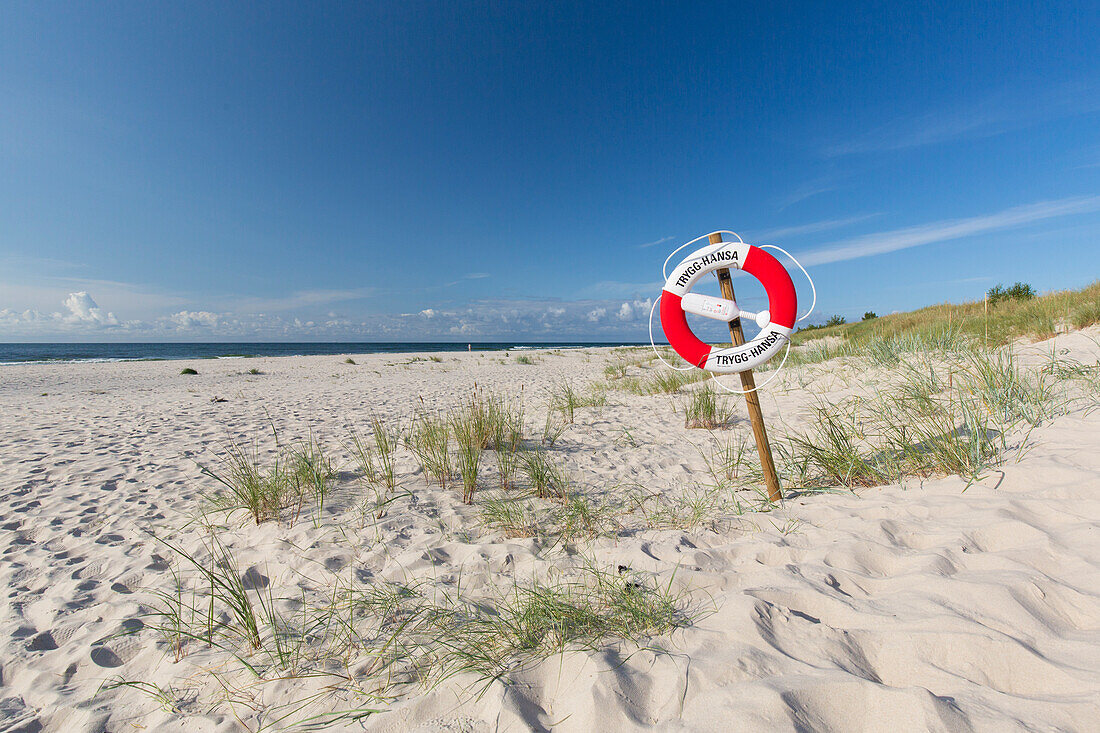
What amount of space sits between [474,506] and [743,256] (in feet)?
7.68

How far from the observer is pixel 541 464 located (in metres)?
3.05

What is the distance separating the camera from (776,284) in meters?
2.53

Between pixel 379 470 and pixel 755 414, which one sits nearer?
pixel 755 414

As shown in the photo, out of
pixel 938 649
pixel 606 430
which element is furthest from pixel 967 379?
pixel 938 649

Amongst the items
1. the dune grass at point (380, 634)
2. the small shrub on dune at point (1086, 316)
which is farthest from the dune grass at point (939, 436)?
the small shrub on dune at point (1086, 316)

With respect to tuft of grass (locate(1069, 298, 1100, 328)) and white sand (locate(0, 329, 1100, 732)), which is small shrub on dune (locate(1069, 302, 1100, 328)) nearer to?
tuft of grass (locate(1069, 298, 1100, 328))

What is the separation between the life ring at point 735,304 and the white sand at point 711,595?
3.08 feet

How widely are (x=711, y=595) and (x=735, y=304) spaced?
1.65m

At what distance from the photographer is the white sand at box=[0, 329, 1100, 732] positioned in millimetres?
1152

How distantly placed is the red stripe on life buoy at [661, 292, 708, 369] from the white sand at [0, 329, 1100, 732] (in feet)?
3.26


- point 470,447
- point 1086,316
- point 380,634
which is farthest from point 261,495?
point 1086,316

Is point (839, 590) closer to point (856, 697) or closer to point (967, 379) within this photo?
point (856, 697)

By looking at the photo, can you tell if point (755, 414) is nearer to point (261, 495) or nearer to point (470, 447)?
point (470, 447)

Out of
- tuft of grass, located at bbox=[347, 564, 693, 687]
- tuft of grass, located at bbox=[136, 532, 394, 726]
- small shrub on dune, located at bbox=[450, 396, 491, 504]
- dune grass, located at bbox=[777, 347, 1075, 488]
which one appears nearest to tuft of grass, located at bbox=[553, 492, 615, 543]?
tuft of grass, located at bbox=[347, 564, 693, 687]
